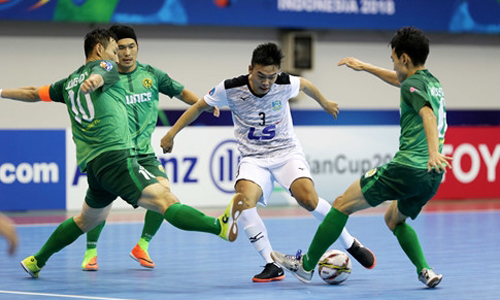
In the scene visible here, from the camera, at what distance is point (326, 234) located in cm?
672

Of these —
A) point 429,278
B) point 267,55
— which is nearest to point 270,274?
point 429,278

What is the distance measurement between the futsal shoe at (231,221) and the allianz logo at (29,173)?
6626mm

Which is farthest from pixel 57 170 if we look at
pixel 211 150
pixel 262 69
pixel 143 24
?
pixel 262 69

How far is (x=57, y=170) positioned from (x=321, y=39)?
732 centimetres

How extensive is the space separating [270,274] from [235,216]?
889 mm

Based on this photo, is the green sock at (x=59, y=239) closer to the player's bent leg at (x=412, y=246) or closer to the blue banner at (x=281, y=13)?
the player's bent leg at (x=412, y=246)

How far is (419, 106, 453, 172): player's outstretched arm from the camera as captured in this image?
5938mm

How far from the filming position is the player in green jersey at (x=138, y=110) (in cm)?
784

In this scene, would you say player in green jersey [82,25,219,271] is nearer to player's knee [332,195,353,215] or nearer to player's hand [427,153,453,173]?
player's knee [332,195,353,215]

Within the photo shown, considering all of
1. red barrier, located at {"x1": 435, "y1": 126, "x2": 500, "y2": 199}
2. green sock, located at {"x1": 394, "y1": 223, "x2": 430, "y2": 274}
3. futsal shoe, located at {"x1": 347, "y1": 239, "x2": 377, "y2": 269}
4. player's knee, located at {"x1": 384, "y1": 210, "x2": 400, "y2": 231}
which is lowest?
red barrier, located at {"x1": 435, "y1": 126, "x2": 500, "y2": 199}

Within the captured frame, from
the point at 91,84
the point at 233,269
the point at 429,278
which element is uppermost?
the point at 91,84

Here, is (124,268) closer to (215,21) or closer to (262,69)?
(262,69)

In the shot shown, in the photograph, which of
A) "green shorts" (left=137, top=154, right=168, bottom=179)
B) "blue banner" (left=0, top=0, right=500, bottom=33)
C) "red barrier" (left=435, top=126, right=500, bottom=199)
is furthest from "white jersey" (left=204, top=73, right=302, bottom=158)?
"blue banner" (left=0, top=0, right=500, bottom=33)

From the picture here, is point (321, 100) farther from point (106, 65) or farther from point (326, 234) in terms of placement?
point (106, 65)
